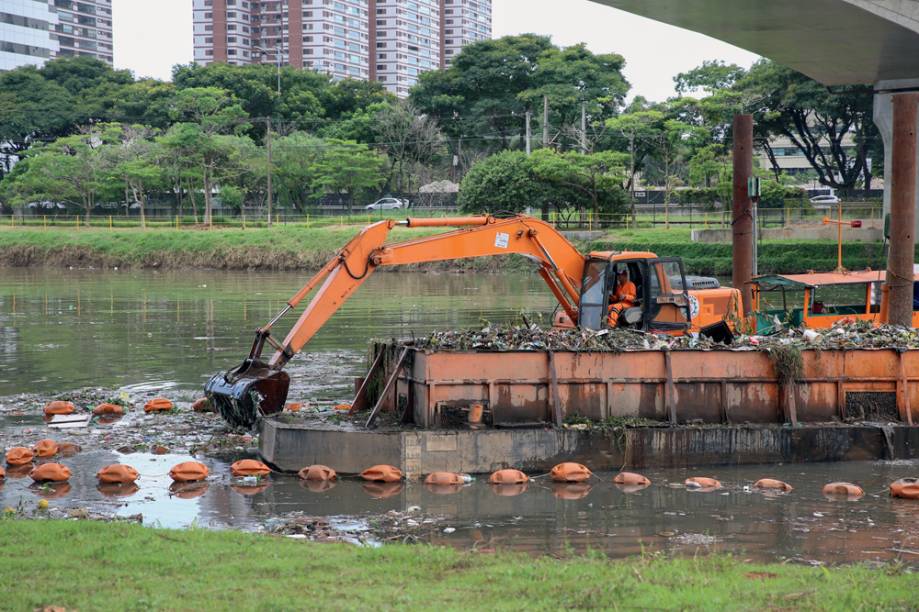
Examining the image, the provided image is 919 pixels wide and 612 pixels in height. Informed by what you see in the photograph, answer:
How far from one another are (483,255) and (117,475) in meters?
6.36

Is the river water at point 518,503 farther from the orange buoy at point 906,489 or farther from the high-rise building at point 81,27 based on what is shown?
the high-rise building at point 81,27

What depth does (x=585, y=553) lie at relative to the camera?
11.1m

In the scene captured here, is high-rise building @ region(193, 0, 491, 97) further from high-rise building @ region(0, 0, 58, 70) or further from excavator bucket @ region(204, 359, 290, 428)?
excavator bucket @ region(204, 359, 290, 428)

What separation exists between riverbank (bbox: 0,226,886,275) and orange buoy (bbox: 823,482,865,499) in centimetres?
3811

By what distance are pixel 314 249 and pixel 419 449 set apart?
4872 cm

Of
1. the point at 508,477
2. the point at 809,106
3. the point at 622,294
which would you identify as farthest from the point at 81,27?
the point at 508,477

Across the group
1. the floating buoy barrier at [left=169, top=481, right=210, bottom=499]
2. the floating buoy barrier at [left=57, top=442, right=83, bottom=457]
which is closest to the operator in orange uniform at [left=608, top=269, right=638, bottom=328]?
the floating buoy barrier at [left=169, top=481, right=210, bottom=499]

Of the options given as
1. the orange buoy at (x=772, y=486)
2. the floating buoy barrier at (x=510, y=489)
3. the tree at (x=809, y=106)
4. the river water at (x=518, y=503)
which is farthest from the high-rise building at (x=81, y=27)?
the orange buoy at (x=772, y=486)

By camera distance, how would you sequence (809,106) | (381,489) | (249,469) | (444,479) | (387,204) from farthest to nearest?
(387,204) → (809,106) → (249,469) → (444,479) → (381,489)

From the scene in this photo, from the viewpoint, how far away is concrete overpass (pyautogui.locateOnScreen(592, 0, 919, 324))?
65.7 feet

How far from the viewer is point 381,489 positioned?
14.0 meters

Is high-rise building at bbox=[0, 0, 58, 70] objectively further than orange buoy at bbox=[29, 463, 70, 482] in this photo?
Yes

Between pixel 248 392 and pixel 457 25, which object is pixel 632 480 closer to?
pixel 248 392

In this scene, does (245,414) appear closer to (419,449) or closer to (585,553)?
(419,449)
